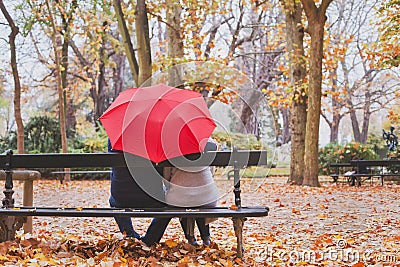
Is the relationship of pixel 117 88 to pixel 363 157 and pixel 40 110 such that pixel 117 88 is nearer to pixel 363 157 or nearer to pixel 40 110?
pixel 40 110

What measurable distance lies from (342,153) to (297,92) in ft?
23.8

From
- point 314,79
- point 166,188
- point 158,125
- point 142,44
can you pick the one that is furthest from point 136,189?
point 314,79

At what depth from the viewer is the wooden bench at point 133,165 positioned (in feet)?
16.4

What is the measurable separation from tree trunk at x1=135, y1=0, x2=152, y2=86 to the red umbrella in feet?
27.5

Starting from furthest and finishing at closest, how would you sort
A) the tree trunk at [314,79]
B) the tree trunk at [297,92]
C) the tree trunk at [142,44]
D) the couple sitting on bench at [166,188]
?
1. the tree trunk at [297,92]
2. the tree trunk at [314,79]
3. the tree trunk at [142,44]
4. the couple sitting on bench at [166,188]

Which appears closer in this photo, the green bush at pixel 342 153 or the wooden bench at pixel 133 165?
the wooden bench at pixel 133 165

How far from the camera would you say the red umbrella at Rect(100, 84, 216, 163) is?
5.19 meters

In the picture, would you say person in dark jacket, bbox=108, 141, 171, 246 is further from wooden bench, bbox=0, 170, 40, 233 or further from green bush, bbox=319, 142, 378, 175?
green bush, bbox=319, 142, 378, 175

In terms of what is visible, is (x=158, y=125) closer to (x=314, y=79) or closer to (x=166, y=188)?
(x=166, y=188)

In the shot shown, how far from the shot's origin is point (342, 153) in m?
23.9

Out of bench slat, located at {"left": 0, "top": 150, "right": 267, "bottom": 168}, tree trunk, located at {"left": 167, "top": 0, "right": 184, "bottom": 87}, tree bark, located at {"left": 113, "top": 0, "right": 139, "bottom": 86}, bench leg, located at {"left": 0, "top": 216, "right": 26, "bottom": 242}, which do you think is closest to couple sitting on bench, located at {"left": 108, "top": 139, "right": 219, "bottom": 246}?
bench slat, located at {"left": 0, "top": 150, "right": 267, "bottom": 168}

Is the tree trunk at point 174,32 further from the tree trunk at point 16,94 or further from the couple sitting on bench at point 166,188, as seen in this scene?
the couple sitting on bench at point 166,188

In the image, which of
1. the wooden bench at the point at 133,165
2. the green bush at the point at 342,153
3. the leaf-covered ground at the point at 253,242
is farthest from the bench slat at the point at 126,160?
the green bush at the point at 342,153

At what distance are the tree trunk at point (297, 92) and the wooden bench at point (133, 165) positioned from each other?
12.3 metres
